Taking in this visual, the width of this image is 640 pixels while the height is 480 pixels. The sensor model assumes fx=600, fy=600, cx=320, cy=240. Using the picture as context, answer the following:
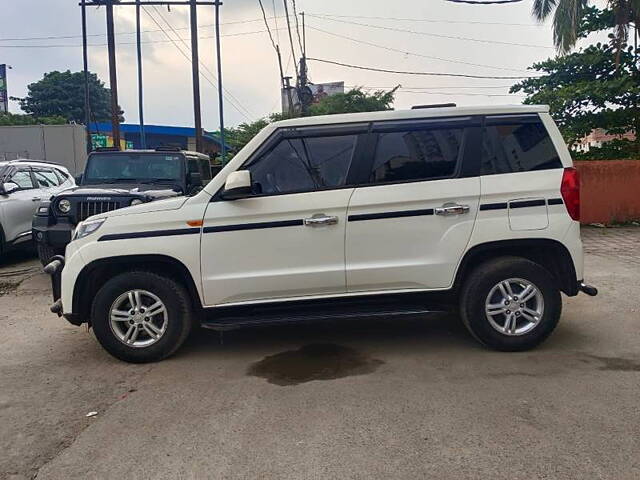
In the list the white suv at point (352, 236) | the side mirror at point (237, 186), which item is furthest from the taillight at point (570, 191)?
the side mirror at point (237, 186)

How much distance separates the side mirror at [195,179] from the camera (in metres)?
9.42

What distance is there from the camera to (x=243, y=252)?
16.3 ft

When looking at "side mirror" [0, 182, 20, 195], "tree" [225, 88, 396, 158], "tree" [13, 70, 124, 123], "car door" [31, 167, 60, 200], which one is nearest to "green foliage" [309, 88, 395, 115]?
"tree" [225, 88, 396, 158]

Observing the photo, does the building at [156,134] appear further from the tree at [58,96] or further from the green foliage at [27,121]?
the tree at [58,96]

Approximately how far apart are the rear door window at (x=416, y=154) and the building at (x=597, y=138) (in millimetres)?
11591

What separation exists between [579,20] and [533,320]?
13.5m

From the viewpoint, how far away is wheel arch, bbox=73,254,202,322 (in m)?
4.97

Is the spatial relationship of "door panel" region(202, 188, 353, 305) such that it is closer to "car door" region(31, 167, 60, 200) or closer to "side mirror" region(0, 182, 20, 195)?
"side mirror" region(0, 182, 20, 195)

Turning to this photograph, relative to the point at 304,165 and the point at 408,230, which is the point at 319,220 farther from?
the point at 408,230

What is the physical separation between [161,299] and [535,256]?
3258mm

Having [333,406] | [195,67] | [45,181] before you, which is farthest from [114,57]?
[333,406]

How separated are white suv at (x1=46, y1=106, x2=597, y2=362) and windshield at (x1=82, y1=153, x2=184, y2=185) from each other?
4232mm

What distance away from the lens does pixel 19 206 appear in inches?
401

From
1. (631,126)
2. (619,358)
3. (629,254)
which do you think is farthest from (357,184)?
(631,126)
